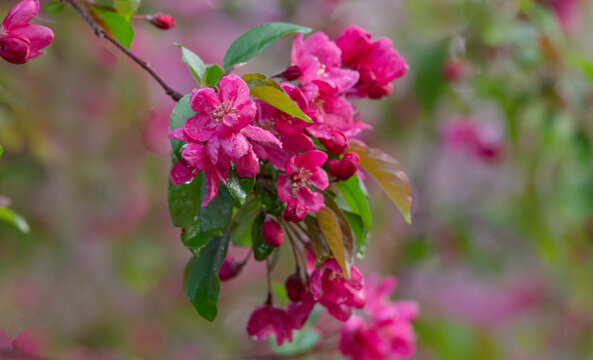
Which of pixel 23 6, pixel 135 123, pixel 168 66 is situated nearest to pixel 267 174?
pixel 23 6

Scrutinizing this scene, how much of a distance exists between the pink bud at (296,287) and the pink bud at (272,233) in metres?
0.11

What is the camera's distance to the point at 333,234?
659 mm

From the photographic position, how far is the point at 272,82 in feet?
1.95

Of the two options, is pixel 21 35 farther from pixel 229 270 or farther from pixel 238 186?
pixel 229 270

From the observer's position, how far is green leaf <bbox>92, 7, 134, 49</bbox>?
766mm

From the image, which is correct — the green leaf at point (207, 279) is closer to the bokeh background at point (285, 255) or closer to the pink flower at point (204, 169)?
the pink flower at point (204, 169)

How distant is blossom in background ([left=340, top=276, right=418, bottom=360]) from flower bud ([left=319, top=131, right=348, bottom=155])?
381mm

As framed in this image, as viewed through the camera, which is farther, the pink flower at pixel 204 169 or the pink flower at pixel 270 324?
the pink flower at pixel 270 324

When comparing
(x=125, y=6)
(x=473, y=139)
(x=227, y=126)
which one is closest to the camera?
(x=227, y=126)

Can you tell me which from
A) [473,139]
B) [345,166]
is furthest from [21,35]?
[473,139]

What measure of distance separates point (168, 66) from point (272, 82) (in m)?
2.53

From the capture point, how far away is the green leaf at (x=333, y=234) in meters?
0.65

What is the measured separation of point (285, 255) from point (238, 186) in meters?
1.56

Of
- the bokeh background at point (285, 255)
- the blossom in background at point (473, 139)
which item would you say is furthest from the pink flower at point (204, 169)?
the blossom in background at point (473, 139)
